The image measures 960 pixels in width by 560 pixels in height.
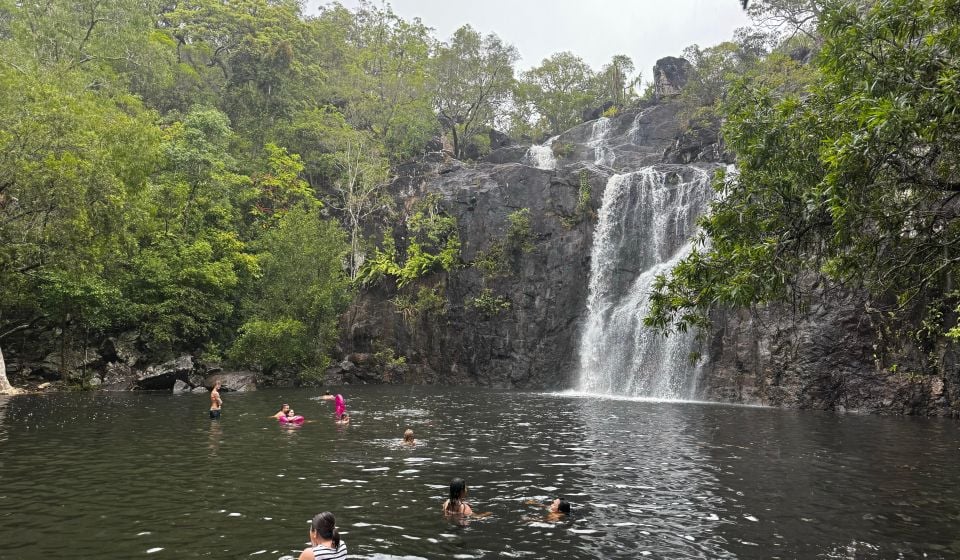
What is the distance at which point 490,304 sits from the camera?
44.8 meters

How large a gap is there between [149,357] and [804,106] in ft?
122

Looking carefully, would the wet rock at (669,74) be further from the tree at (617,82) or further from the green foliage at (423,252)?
the green foliage at (423,252)

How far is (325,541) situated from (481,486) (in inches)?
239

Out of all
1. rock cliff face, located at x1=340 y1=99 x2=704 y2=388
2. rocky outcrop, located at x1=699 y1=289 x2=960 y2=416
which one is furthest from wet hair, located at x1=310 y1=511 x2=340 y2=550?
rock cliff face, located at x1=340 y1=99 x2=704 y2=388

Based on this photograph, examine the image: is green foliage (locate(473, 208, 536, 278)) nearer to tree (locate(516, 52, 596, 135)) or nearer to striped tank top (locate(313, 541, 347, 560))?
tree (locate(516, 52, 596, 135))

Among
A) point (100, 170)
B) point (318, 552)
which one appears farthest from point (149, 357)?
point (318, 552)

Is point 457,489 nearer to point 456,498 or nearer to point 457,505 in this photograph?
point 456,498

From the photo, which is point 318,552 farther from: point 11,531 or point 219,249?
point 219,249

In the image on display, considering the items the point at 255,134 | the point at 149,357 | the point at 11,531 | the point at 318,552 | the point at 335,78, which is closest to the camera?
the point at 318,552

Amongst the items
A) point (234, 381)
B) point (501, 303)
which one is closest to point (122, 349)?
point (234, 381)

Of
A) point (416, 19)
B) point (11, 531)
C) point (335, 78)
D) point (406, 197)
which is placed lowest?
point (11, 531)

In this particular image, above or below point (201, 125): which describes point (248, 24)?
above

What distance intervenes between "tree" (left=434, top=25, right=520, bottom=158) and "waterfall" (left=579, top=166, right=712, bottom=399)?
20.0 metres

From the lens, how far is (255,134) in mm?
51625
